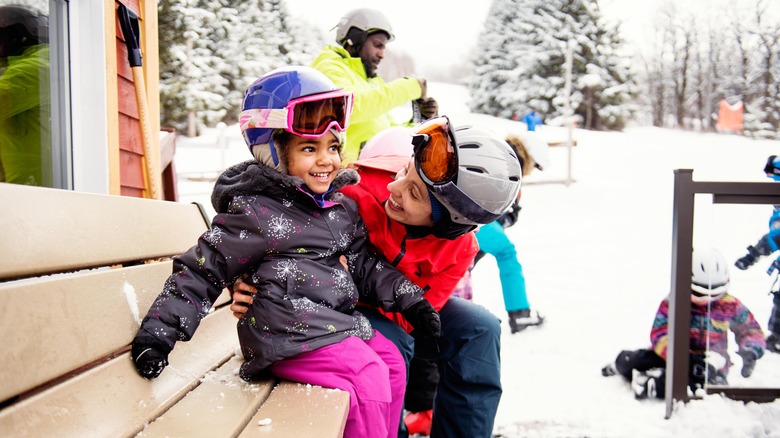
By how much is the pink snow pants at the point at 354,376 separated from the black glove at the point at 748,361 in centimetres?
231

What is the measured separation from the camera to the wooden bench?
141cm

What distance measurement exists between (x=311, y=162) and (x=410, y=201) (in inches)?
15.5

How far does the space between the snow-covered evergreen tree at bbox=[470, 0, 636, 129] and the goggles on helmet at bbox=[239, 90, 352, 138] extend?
25218mm

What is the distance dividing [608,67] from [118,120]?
25.9 m

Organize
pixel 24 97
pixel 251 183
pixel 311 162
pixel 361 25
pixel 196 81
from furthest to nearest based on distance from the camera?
pixel 196 81
pixel 361 25
pixel 24 97
pixel 311 162
pixel 251 183

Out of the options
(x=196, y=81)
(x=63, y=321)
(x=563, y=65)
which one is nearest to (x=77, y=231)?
(x=63, y=321)

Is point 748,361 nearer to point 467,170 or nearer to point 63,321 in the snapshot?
point 467,170

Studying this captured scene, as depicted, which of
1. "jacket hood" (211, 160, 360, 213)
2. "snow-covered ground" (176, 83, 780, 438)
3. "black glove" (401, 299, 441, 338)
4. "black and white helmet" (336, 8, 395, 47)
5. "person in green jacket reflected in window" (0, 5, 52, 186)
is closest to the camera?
"jacket hood" (211, 160, 360, 213)

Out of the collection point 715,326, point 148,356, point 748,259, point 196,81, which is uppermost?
point 196,81

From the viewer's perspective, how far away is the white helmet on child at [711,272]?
130 inches

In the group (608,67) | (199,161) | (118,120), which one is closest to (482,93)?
(608,67)

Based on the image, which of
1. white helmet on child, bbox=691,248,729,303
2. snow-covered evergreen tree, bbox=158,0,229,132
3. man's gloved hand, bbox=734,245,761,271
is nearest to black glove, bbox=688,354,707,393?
white helmet on child, bbox=691,248,729,303

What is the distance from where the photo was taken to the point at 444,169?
2.15 m

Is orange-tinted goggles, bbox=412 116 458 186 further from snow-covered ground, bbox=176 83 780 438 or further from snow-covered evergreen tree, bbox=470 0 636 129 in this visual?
snow-covered evergreen tree, bbox=470 0 636 129
